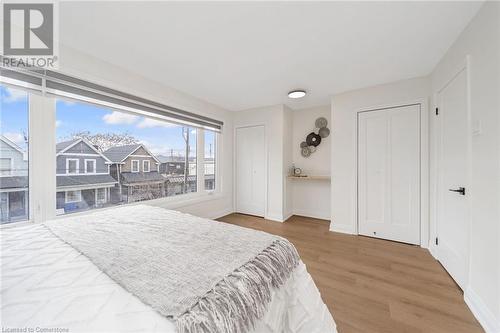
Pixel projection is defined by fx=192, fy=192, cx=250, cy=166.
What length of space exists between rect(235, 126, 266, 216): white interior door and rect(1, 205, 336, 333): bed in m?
2.86

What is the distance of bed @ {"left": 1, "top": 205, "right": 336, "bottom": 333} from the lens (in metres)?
0.58

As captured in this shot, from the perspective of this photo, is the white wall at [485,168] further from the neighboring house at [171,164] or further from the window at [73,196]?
the window at [73,196]

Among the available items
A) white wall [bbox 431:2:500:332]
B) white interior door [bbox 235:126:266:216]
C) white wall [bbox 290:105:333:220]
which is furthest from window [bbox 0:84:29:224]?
white wall [bbox 290:105:333:220]

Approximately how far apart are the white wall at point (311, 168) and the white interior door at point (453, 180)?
178 centimetres

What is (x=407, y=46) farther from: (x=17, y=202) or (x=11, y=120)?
(x=17, y=202)

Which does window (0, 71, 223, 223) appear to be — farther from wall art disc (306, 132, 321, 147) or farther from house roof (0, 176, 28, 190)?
wall art disc (306, 132, 321, 147)

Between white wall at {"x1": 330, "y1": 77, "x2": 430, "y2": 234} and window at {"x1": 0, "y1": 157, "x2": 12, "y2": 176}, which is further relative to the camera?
white wall at {"x1": 330, "y1": 77, "x2": 430, "y2": 234}

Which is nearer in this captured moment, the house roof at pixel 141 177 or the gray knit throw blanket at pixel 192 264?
the gray knit throw blanket at pixel 192 264

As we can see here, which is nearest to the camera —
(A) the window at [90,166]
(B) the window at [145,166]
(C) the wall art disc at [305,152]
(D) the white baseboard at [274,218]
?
(A) the window at [90,166]

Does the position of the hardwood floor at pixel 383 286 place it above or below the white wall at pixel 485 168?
below

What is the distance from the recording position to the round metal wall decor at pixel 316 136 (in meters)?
3.87

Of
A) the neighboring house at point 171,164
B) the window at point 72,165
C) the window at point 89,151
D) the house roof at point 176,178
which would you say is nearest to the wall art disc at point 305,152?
the window at point 89,151

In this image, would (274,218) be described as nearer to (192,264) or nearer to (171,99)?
(171,99)

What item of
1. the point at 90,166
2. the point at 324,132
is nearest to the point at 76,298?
the point at 90,166
